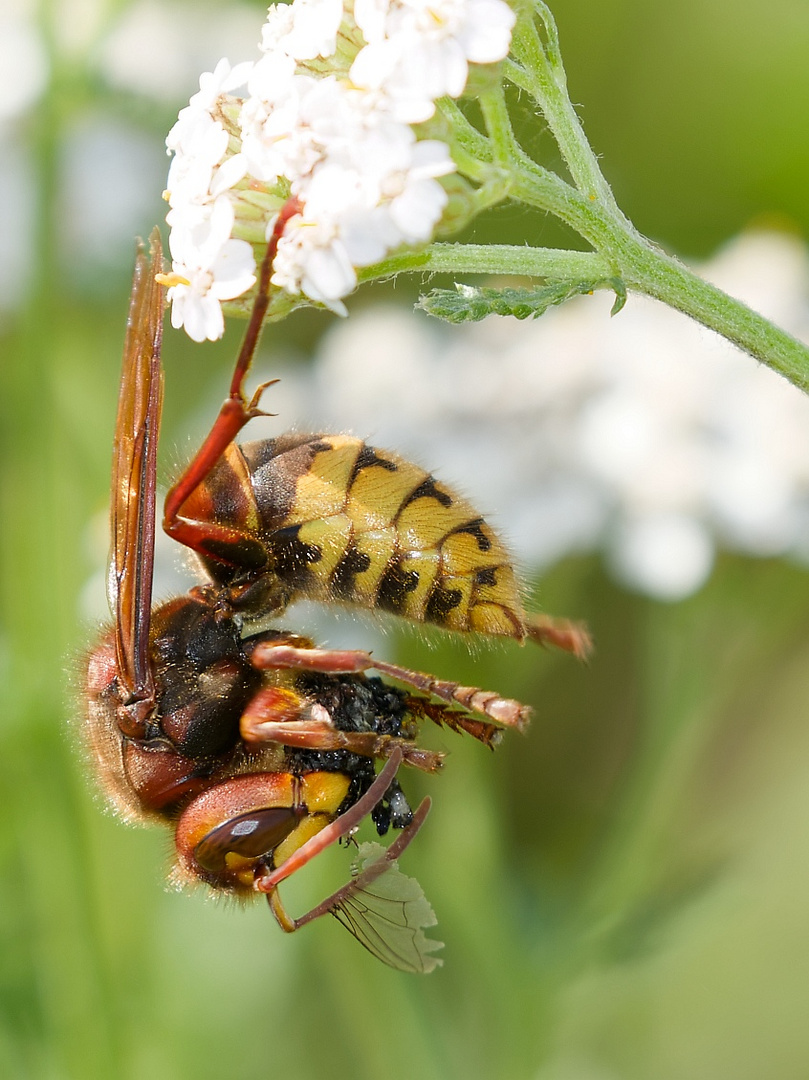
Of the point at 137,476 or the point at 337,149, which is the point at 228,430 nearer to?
the point at 137,476

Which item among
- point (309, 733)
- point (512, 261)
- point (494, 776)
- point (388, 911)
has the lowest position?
point (494, 776)

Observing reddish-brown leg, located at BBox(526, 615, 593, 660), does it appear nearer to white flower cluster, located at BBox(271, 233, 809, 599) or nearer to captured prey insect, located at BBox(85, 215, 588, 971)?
captured prey insect, located at BBox(85, 215, 588, 971)

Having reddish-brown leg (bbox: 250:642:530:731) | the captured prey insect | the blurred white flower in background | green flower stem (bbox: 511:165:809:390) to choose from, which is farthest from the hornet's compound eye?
the blurred white flower in background

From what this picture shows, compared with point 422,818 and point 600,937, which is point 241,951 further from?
point 422,818

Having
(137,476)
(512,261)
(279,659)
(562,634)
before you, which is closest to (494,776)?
(562,634)

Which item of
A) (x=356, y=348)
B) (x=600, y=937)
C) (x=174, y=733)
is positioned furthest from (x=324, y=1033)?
(x=174, y=733)

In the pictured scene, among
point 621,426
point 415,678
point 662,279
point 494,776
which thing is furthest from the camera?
point 494,776

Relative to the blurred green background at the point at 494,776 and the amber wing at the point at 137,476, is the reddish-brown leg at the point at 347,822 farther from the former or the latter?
the blurred green background at the point at 494,776
